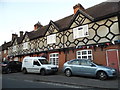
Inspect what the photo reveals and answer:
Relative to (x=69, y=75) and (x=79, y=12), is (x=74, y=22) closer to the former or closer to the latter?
(x=79, y=12)

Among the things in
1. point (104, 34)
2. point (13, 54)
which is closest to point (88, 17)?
point (104, 34)

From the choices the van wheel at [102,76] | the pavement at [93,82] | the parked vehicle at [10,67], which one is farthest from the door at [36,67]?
the van wheel at [102,76]

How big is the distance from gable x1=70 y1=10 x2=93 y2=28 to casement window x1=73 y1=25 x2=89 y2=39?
20.0 inches

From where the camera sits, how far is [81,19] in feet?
52.4

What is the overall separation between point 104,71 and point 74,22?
8.33 meters

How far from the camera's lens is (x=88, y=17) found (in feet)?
49.4

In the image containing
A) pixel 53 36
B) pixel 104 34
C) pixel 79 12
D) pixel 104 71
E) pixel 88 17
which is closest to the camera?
pixel 104 71

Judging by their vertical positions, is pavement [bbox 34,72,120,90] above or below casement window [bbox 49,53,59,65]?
below

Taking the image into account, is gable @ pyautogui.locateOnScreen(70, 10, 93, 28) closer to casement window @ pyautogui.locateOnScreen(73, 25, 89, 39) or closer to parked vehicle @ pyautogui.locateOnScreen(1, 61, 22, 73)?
casement window @ pyautogui.locateOnScreen(73, 25, 89, 39)

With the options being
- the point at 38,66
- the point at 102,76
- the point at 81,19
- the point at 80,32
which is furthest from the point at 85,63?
the point at 81,19

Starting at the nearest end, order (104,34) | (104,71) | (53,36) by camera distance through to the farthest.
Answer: (104,71) → (104,34) → (53,36)

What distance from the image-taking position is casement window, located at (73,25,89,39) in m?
15.3

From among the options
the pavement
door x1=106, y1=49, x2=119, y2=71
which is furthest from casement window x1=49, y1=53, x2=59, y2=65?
the pavement

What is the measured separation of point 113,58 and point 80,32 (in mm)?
5029
